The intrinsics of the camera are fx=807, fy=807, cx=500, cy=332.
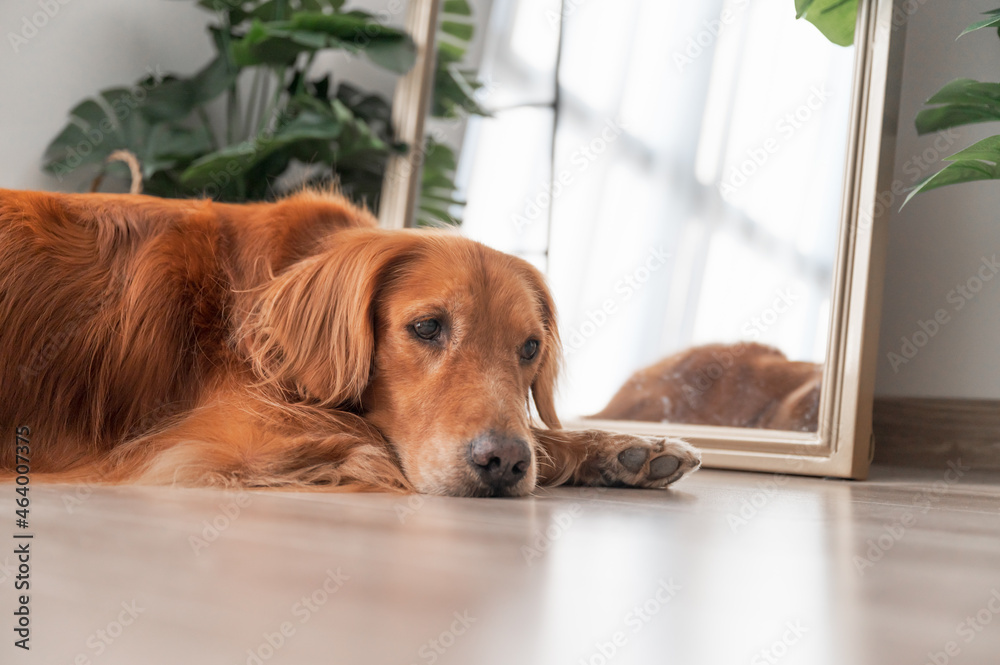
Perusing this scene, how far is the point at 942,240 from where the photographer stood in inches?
98.7

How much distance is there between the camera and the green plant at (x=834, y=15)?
238 centimetres

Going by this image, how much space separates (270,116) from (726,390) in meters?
2.37

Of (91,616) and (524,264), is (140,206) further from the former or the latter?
(91,616)

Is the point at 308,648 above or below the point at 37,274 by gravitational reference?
below

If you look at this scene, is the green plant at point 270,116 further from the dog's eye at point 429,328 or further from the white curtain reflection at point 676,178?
the dog's eye at point 429,328

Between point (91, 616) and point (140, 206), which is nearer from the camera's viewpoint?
point (91, 616)

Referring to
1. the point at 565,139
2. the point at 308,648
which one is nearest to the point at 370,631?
the point at 308,648

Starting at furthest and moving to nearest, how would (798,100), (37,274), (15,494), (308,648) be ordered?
(798,100) → (37,274) → (15,494) → (308,648)

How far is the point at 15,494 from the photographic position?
1.31 metres

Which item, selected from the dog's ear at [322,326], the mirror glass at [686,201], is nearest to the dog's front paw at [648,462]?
the mirror glass at [686,201]

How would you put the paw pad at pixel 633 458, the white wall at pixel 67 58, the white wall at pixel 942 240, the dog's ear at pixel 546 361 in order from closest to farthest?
1. the paw pad at pixel 633 458
2. the dog's ear at pixel 546 361
3. the white wall at pixel 942 240
4. the white wall at pixel 67 58

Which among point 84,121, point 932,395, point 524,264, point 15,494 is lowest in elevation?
point 15,494

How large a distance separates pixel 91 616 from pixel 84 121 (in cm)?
317

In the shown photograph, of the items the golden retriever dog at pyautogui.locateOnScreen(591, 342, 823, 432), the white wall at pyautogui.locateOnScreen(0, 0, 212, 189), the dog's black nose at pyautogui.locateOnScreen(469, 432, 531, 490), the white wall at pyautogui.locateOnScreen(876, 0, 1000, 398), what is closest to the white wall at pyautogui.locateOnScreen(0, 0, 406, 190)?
the white wall at pyautogui.locateOnScreen(0, 0, 212, 189)
